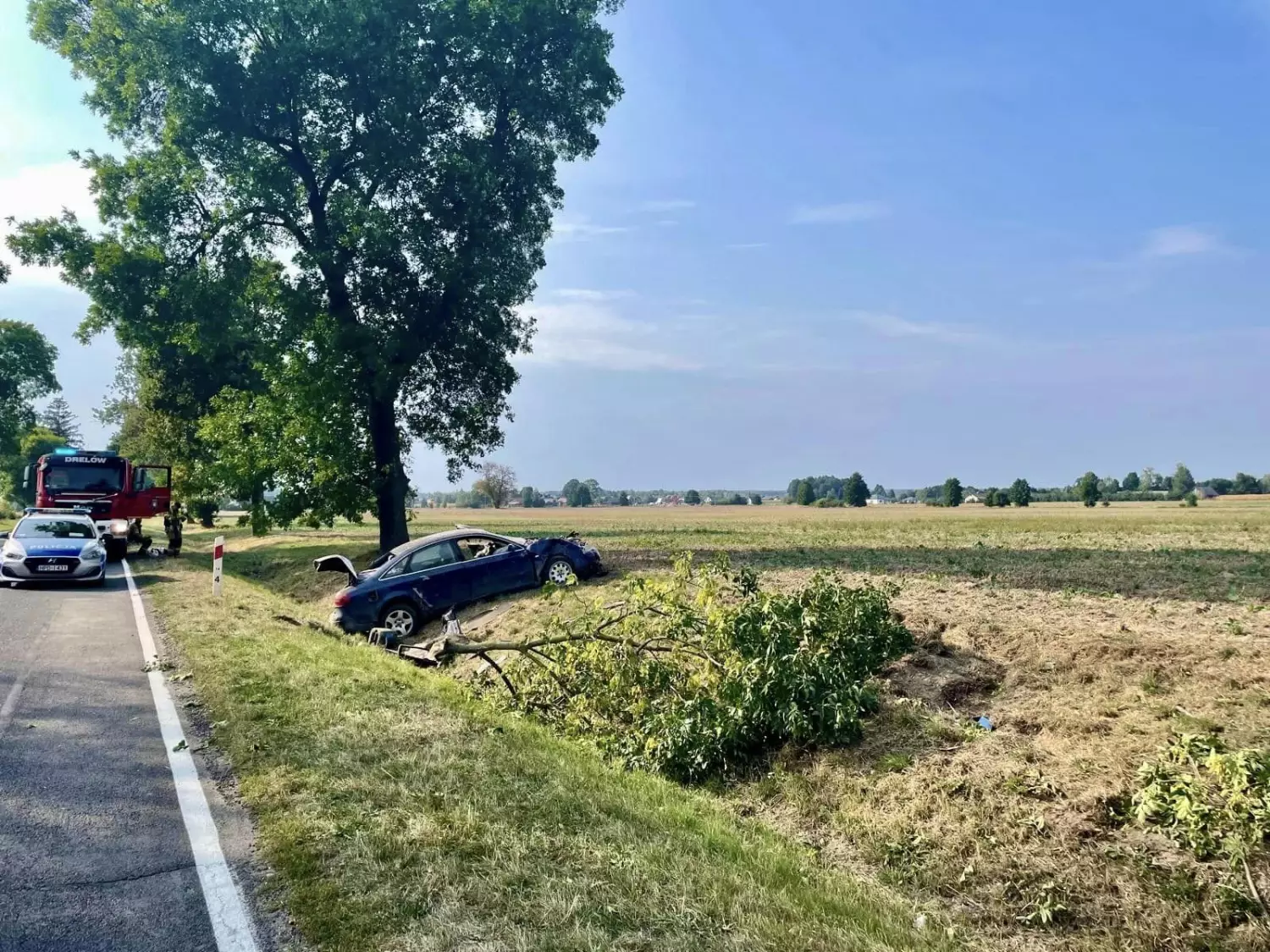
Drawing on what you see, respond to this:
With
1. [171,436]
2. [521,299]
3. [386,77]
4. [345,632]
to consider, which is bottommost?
[345,632]

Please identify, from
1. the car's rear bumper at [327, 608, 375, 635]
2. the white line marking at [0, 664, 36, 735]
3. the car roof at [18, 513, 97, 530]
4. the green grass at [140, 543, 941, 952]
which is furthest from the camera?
the car roof at [18, 513, 97, 530]

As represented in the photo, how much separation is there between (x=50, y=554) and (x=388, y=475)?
7.63 meters

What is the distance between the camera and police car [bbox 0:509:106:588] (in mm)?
18609

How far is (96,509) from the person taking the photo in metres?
26.0

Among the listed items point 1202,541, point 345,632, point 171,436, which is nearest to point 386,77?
point 345,632

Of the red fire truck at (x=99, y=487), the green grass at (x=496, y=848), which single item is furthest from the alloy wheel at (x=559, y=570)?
the red fire truck at (x=99, y=487)

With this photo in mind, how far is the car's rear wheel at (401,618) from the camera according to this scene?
13656 millimetres

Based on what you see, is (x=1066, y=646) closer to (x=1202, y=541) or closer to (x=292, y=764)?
(x=292, y=764)

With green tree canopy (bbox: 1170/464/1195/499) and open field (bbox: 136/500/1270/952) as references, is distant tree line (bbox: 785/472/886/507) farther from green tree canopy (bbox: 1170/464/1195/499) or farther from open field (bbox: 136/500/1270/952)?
open field (bbox: 136/500/1270/952)

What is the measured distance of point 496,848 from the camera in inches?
183

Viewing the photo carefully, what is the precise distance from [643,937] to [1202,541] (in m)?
24.5

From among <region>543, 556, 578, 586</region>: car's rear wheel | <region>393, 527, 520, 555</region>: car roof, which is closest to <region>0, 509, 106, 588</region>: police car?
<region>393, 527, 520, 555</region>: car roof

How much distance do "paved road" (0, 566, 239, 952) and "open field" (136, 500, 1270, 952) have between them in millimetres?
522

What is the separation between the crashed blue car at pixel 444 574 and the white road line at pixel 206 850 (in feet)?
18.2
